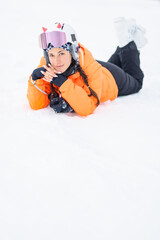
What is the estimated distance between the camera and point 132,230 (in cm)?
79

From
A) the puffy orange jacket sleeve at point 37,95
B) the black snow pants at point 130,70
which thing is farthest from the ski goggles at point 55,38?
the black snow pants at point 130,70

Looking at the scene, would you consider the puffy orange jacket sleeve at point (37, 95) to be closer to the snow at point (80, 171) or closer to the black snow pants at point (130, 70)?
the snow at point (80, 171)

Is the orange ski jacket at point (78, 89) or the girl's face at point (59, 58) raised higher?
the girl's face at point (59, 58)

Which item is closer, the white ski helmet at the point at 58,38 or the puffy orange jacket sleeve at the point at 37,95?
the white ski helmet at the point at 58,38

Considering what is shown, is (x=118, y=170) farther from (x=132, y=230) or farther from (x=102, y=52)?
(x=102, y=52)

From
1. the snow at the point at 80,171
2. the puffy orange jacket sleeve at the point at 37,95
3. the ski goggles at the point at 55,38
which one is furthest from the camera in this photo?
the puffy orange jacket sleeve at the point at 37,95

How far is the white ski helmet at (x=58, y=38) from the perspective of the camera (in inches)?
58.8

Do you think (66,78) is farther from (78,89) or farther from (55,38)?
(55,38)

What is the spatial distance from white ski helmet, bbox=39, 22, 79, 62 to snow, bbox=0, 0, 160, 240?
0.50 m

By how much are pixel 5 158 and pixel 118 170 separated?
59 cm

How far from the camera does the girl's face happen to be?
60.2 inches

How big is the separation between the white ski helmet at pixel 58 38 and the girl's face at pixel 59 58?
0.03 meters

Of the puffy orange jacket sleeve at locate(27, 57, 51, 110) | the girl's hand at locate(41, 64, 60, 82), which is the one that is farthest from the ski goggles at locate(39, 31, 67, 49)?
the puffy orange jacket sleeve at locate(27, 57, 51, 110)

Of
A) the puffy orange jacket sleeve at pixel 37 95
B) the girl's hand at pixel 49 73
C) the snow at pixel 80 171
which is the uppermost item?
the girl's hand at pixel 49 73
